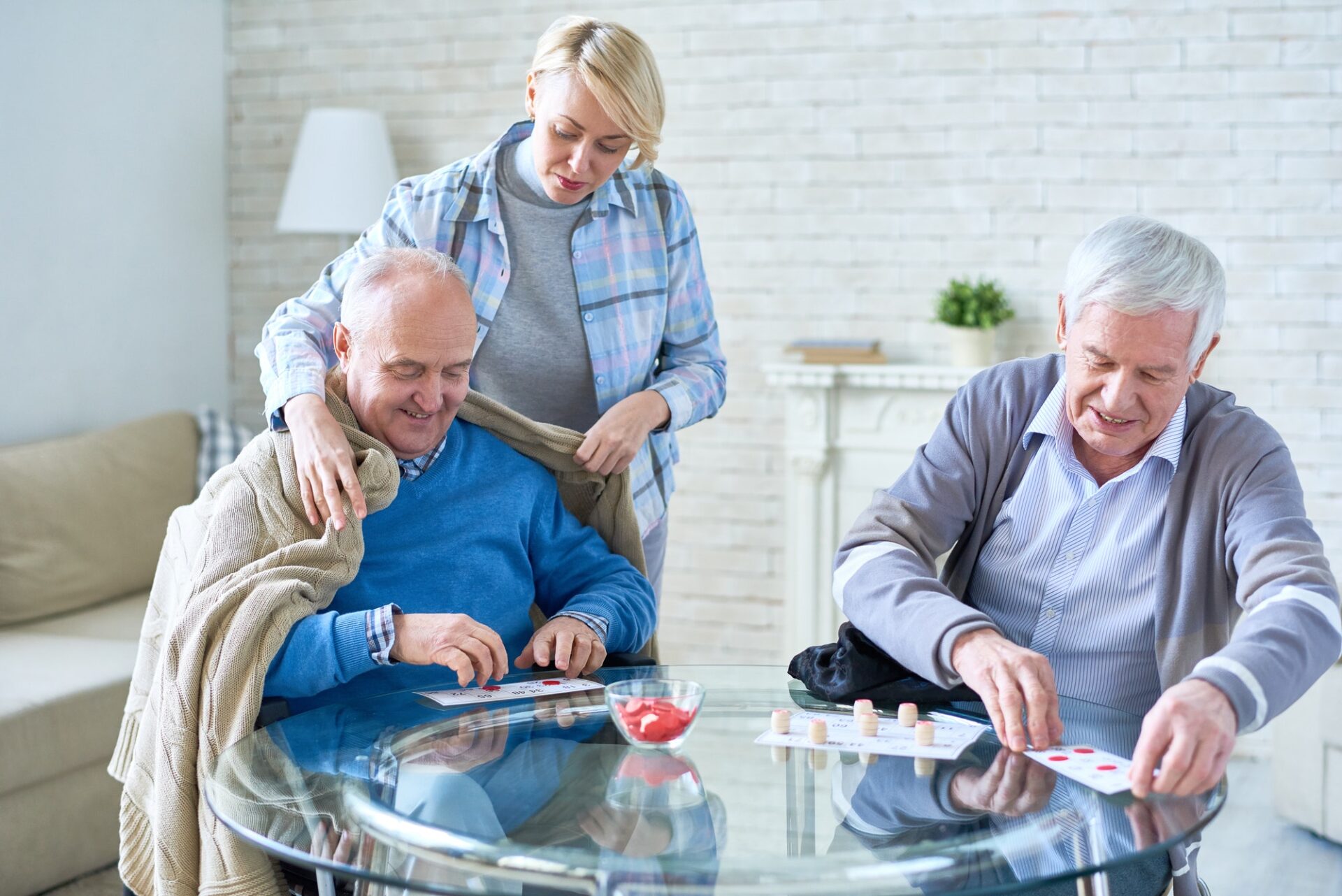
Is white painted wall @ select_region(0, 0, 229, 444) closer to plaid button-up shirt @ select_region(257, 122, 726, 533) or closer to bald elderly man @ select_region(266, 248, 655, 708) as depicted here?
plaid button-up shirt @ select_region(257, 122, 726, 533)

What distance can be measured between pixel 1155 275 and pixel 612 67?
31.7 inches

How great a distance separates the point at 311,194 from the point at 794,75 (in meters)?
1.45

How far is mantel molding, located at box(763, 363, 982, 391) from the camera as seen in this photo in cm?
355

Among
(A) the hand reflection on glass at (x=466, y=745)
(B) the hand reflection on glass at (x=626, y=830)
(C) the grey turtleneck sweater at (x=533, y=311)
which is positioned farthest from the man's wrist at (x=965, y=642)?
(C) the grey turtleneck sweater at (x=533, y=311)

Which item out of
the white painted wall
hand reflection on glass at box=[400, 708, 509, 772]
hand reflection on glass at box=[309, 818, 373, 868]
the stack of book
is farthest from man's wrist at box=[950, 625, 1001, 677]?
the white painted wall

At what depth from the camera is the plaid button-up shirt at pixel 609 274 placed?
2.05 metres

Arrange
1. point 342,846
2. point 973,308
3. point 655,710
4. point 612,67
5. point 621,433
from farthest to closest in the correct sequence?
point 973,308 → point 621,433 → point 612,67 → point 655,710 → point 342,846

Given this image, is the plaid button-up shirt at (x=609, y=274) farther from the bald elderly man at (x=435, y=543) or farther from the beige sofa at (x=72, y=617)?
the beige sofa at (x=72, y=617)

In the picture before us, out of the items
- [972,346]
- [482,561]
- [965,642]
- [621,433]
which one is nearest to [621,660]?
[482,561]

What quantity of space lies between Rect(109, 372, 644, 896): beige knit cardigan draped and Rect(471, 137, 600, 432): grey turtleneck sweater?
0.20 metres

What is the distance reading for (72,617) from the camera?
3225mm

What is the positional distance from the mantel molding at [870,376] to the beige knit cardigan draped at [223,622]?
1794 mm

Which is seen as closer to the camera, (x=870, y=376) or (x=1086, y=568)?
(x=1086, y=568)

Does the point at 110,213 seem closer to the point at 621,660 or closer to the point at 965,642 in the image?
the point at 621,660
